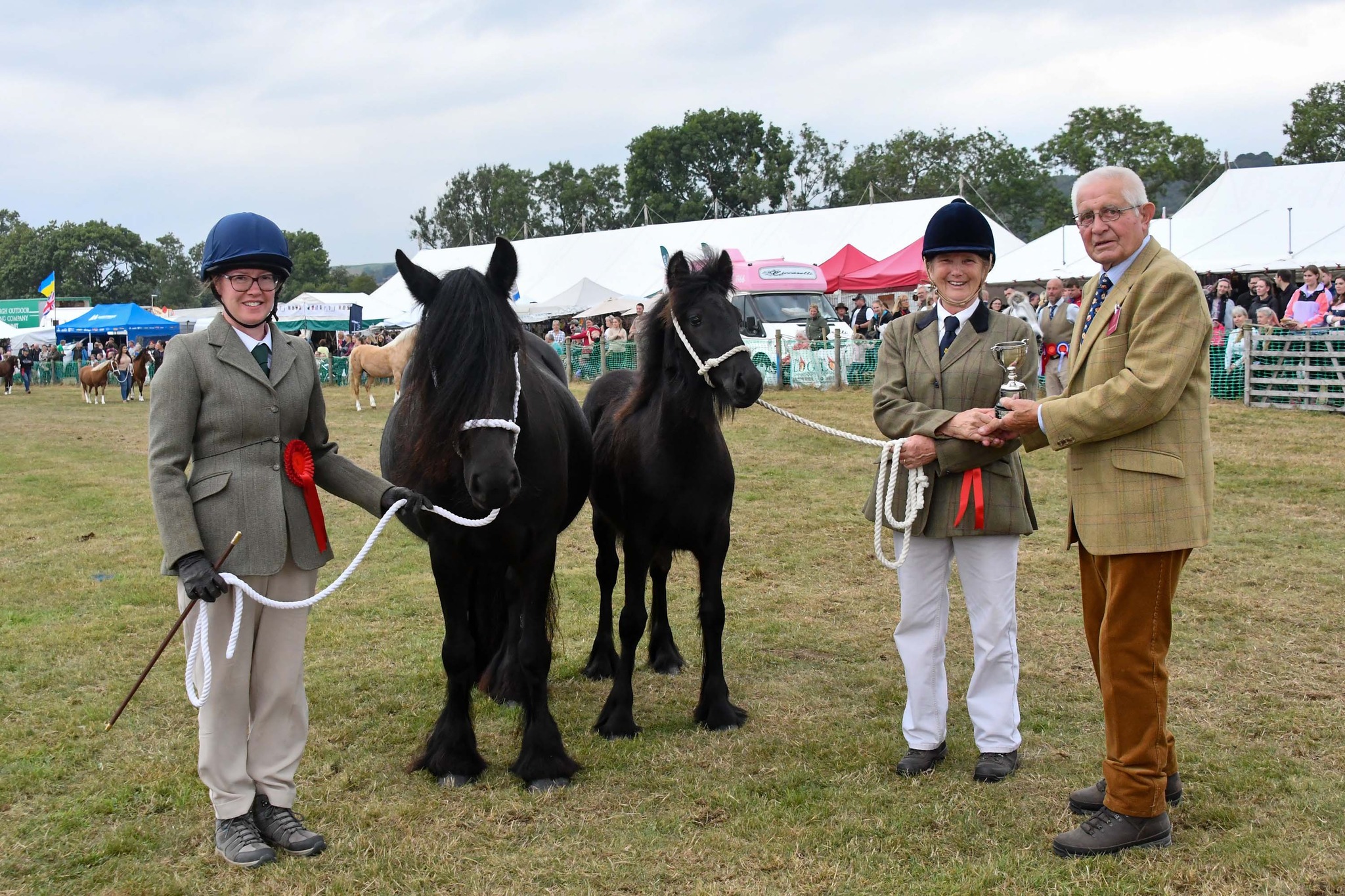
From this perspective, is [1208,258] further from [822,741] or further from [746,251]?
[822,741]

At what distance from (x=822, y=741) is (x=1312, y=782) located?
6.08ft

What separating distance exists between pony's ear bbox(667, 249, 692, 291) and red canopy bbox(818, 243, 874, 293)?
20699 mm

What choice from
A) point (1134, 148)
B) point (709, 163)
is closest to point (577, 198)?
point (709, 163)

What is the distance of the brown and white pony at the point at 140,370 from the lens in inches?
1037

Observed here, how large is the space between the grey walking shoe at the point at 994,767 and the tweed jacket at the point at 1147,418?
1096mm

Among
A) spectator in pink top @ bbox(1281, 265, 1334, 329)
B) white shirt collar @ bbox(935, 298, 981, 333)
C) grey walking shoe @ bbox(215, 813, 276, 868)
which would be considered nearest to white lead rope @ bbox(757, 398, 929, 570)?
white shirt collar @ bbox(935, 298, 981, 333)

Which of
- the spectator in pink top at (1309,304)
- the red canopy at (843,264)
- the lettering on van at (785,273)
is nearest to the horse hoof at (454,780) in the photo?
the spectator in pink top at (1309,304)

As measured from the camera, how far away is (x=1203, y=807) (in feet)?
11.5

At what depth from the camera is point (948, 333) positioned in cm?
383

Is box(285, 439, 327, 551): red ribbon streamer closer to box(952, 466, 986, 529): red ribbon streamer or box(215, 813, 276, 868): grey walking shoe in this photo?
box(215, 813, 276, 868): grey walking shoe

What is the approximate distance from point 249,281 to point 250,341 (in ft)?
0.69

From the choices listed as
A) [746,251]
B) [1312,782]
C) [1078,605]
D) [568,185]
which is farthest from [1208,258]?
[568,185]

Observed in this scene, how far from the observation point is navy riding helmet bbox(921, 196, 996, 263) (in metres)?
3.62

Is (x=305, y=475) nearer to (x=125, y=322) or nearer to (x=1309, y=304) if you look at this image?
(x=1309, y=304)
